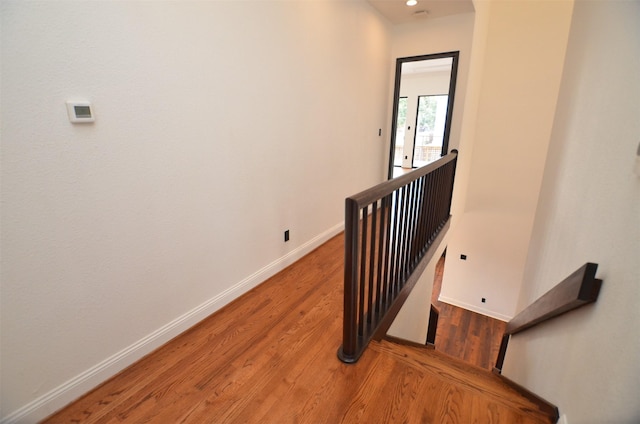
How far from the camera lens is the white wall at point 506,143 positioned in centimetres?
381

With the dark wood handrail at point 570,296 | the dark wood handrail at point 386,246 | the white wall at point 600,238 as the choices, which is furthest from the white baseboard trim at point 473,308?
the dark wood handrail at point 570,296

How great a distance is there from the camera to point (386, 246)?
A: 1.88 metres

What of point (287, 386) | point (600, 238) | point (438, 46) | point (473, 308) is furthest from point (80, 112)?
point (473, 308)

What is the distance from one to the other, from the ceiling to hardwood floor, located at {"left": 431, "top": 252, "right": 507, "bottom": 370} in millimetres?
4532

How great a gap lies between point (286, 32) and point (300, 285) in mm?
2054

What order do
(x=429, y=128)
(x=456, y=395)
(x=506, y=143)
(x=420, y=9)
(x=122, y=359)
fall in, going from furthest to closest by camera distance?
1. (x=429, y=128)
2. (x=506, y=143)
3. (x=420, y=9)
4. (x=122, y=359)
5. (x=456, y=395)

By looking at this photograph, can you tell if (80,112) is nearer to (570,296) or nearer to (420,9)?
(570,296)

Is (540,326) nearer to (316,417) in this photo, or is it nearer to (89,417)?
(316,417)

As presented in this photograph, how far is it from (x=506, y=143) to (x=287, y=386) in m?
4.55

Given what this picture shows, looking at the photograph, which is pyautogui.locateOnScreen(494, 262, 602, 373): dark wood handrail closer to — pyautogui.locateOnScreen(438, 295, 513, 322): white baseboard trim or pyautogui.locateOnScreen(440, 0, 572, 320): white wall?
pyautogui.locateOnScreen(440, 0, 572, 320): white wall

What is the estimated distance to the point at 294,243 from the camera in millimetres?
2762

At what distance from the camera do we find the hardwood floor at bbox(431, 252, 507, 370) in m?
3.99

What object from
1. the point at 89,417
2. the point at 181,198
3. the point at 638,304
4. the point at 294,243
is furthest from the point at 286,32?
the point at 89,417

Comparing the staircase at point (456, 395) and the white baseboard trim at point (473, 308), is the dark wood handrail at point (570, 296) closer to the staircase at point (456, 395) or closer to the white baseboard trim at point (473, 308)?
the staircase at point (456, 395)
